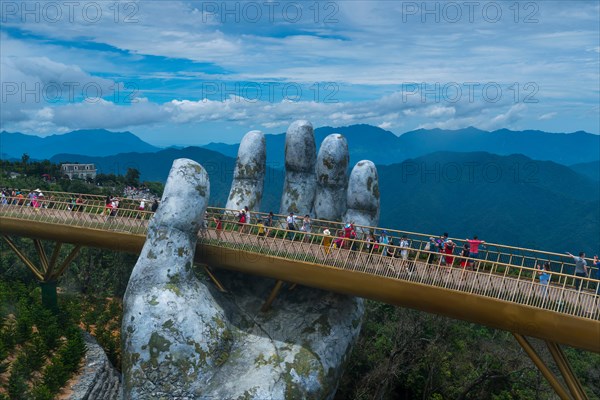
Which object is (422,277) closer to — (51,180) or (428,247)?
(428,247)

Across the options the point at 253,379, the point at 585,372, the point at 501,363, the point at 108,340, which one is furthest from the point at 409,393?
the point at 108,340

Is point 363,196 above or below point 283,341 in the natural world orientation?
above

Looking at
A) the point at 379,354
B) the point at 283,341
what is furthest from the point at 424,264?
the point at 379,354

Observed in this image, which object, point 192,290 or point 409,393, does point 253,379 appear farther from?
point 409,393

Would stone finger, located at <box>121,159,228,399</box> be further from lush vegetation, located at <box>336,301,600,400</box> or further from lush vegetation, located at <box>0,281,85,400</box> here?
lush vegetation, located at <box>336,301,600,400</box>

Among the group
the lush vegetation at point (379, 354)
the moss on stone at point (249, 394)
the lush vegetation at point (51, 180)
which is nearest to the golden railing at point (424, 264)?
the moss on stone at point (249, 394)

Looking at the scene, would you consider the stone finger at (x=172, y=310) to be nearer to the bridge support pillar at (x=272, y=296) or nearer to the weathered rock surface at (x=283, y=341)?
the weathered rock surface at (x=283, y=341)
